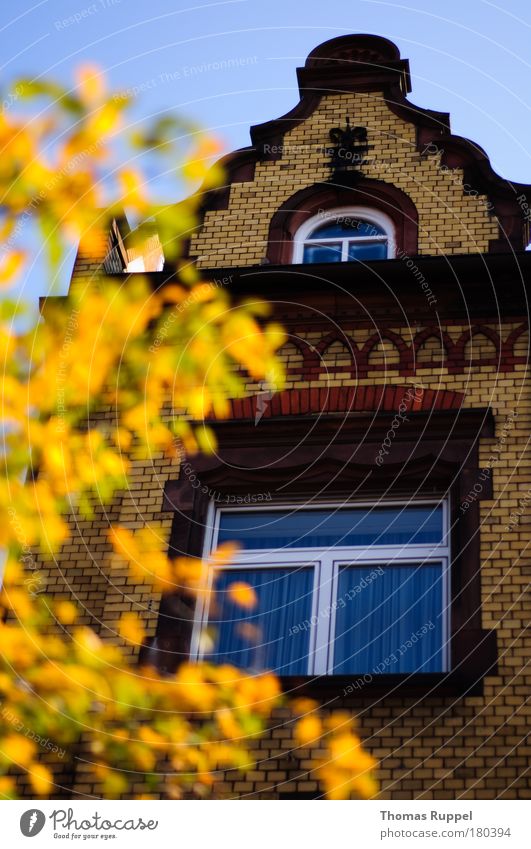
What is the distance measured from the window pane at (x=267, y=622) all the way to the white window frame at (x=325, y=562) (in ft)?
0.15

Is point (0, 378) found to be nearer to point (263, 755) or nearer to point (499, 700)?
point (263, 755)

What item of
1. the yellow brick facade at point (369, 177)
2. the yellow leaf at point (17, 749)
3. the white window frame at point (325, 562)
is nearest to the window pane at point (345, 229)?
the yellow brick facade at point (369, 177)

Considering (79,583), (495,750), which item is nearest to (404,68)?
(79,583)

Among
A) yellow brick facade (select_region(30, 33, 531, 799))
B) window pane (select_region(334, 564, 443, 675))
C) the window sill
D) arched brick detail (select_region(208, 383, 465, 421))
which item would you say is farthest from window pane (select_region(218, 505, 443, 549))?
the window sill

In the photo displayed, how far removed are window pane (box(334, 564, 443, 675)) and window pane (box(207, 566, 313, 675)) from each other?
0.78ft

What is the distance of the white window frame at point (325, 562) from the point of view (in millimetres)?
8719

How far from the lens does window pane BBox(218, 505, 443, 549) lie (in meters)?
9.28

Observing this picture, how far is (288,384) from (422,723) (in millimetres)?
3142

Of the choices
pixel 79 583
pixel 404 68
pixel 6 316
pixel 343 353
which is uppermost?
pixel 404 68

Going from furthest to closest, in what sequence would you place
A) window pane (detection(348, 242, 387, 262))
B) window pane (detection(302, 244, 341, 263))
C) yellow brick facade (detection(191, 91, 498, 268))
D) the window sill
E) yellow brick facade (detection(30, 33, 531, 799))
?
window pane (detection(302, 244, 341, 263))
window pane (detection(348, 242, 387, 262))
yellow brick facade (detection(191, 91, 498, 268))
the window sill
yellow brick facade (detection(30, 33, 531, 799))

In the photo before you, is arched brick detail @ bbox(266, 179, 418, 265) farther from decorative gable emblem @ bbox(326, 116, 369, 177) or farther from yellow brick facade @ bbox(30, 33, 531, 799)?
decorative gable emblem @ bbox(326, 116, 369, 177)

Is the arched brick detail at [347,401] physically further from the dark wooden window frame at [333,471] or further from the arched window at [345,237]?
the arched window at [345,237]

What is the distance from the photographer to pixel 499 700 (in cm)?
802

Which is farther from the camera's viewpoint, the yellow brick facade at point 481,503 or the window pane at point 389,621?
the window pane at point 389,621
